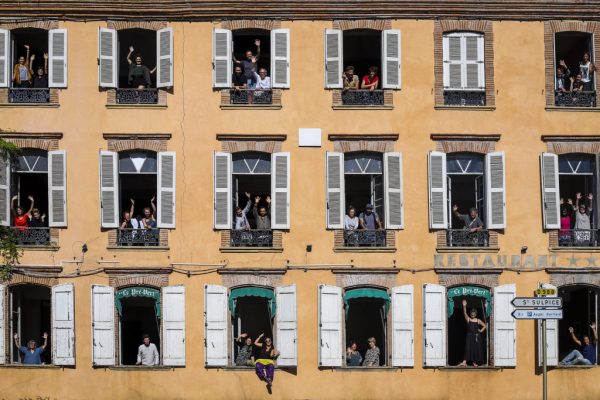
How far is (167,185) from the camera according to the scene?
82.7 ft

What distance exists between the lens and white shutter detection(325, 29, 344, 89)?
83.4 feet

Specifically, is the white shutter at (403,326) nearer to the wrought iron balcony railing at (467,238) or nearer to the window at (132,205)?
the wrought iron balcony railing at (467,238)

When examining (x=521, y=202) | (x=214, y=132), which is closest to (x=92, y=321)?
(x=214, y=132)

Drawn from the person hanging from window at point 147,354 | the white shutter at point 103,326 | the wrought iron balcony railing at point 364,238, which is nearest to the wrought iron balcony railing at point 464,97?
the wrought iron balcony railing at point 364,238

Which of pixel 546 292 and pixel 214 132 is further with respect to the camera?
pixel 214 132

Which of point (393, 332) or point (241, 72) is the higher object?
point (241, 72)

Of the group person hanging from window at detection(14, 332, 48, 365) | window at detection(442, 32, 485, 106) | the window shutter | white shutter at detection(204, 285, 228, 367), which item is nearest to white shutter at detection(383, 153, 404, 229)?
window at detection(442, 32, 485, 106)

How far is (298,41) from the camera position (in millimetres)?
25625

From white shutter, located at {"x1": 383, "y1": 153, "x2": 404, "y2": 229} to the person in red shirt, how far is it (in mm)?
1947

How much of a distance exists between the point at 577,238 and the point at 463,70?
5297 mm

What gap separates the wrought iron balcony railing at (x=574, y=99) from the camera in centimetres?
2573

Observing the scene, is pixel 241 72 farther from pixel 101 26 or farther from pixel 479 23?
pixel 479 23

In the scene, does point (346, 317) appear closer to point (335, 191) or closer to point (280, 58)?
point (335, 191)

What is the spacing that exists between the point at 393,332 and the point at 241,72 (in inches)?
310
